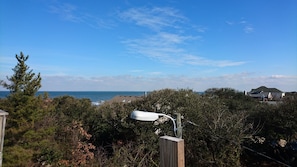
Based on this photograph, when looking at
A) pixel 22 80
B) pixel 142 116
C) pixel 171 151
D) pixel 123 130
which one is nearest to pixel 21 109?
pixel 22 80

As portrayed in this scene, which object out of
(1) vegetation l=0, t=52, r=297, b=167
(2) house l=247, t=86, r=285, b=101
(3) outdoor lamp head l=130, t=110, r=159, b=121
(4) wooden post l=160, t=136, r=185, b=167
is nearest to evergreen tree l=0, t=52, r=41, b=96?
(1) vegetation l=0, t=52, r=297, b=167

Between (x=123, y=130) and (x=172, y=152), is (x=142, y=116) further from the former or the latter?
(x=123, y=130)

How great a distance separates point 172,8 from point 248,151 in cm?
609

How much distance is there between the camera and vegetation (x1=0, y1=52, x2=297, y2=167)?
5.04 metres

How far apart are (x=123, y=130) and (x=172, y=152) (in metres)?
6.07

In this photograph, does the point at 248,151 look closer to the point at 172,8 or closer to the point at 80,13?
the point at 172,8

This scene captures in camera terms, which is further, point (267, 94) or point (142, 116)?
point (267, 94)

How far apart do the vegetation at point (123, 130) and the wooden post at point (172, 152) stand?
4.04 meters

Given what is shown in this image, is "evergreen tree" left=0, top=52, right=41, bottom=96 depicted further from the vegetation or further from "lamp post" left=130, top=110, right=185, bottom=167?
"lamp post" left=130, top=110, right=185, bottom=167

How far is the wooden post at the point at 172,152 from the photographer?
169cm

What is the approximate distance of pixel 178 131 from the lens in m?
2.04

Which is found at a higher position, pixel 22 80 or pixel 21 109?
pixel 22 80

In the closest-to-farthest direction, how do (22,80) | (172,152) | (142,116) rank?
(172,152) → (142,116) → (22,80)

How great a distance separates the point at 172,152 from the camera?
1736 mm
